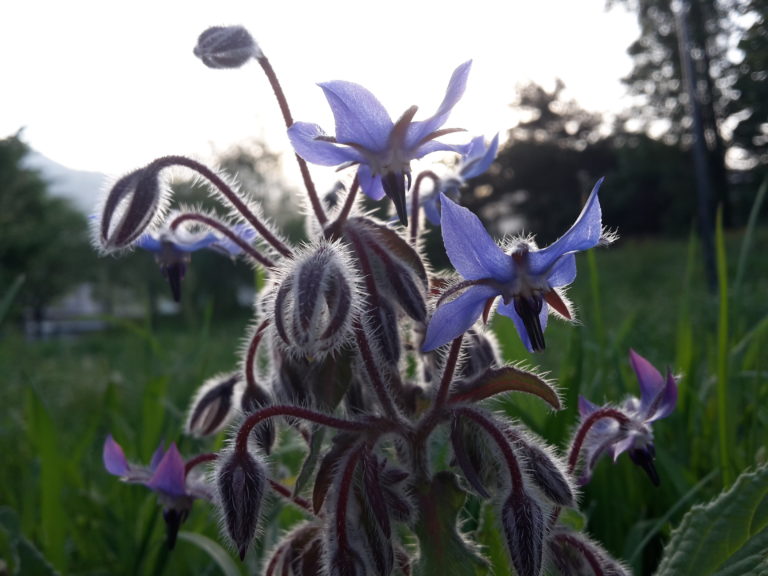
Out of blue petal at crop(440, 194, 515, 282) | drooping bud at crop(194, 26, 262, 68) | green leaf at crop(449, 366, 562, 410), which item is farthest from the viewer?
drooping bud at crop(194, 26, 262, 68)

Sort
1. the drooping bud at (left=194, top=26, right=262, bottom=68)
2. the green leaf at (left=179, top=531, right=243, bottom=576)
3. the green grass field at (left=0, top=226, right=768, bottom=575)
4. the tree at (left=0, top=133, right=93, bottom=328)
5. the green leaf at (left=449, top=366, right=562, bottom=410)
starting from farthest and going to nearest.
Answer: the tree at (left=0, top=133, right=93, bottom=328), the green grass field at (left=0, top=226, right=768, bottom=575), the green leaf at (left=179, top=531, right=243, bottom=576), the drooping bud at (left=194, top=26, right=262, bottom=68), the green leaf at (left=449, top=366, right=562, bottom=410)

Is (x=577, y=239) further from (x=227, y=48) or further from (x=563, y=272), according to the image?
(x=227, y=48)

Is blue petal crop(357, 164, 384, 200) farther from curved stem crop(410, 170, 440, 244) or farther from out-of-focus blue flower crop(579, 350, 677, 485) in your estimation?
out-of-focus blue flower crop(579, 350, 677, 485)

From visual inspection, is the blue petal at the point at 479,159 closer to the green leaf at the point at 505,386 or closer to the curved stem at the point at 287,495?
the green leaf at the point at 505,386

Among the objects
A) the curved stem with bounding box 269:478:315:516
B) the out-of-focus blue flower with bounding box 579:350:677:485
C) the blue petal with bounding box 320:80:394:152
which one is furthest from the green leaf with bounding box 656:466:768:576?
the blue petal with bounding box 320:80:394:152

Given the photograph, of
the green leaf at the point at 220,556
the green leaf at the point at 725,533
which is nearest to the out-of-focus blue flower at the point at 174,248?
the green leaf at the point at 220,556

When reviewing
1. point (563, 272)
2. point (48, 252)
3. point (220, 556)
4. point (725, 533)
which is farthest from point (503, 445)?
point (48, 252)

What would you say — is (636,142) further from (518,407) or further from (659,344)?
(518,407)
